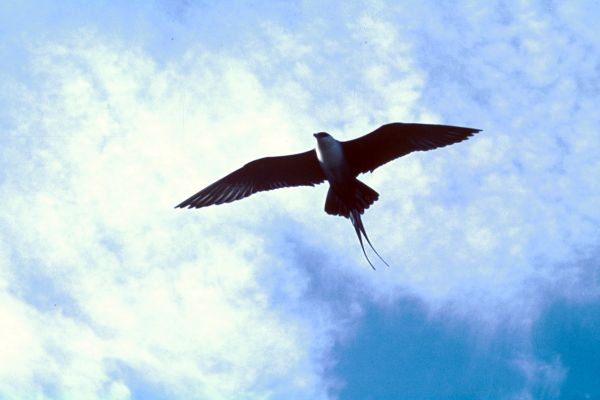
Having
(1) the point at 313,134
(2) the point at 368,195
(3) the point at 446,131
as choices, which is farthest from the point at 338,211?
(3) the point at 446,131

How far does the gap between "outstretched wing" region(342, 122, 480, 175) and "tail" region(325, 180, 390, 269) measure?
327mm

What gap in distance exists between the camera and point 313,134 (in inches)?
376

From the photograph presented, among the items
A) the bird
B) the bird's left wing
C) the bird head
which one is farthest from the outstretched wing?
the bird's left wing

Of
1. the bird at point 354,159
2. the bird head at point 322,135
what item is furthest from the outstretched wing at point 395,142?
the bird head at point 322,135

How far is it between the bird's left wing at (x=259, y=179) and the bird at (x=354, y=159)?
15mm

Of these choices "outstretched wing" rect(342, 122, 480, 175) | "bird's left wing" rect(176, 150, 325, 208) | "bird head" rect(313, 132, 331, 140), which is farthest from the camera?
"bird's left wing" rect(176, 150, 325, 208)

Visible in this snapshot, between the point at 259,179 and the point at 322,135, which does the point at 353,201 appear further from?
the point at 259,179

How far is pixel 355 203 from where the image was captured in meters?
9.61

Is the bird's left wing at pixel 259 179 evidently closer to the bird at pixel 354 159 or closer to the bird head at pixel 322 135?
the bird at pixel 354 159

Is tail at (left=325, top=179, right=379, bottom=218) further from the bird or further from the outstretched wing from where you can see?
the outstretched wing

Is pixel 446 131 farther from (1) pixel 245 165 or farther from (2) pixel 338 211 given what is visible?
(1) pixel 245 165

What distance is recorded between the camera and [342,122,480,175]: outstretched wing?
9586 millimetres

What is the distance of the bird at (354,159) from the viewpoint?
376 inches

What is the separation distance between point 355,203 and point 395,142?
1.06 metres
